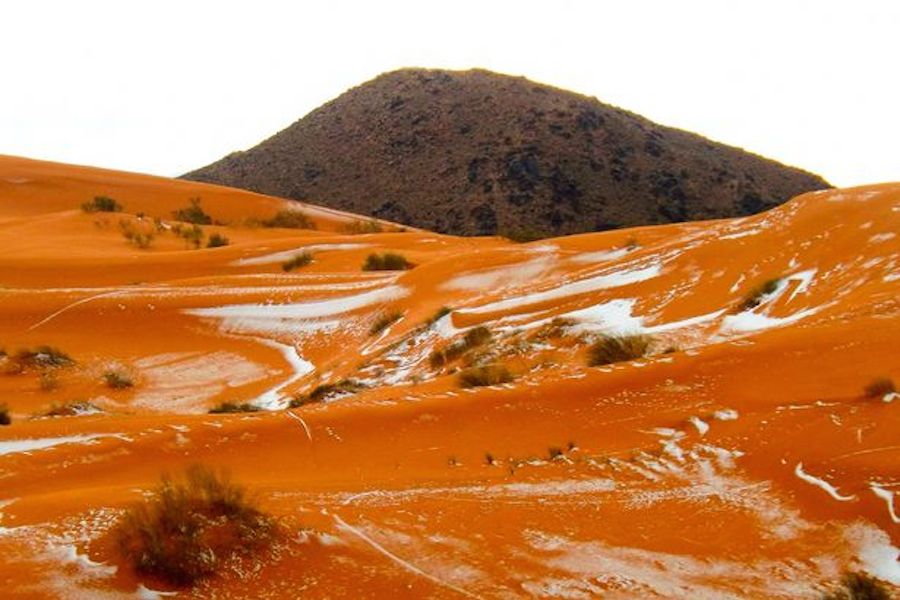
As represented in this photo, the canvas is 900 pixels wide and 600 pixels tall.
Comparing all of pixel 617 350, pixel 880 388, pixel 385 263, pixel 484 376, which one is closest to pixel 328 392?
pixel 484 376

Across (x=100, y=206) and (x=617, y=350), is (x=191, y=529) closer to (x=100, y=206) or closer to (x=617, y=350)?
(x=617, y=350)

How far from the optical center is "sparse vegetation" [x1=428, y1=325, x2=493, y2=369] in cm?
1040

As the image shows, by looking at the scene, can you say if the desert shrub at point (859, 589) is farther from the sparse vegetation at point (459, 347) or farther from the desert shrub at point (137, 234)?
the desert shrub at point (137, 234)

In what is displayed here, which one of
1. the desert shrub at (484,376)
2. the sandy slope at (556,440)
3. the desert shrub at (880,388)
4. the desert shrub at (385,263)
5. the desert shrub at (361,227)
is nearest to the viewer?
the sandy slope at (556,440)

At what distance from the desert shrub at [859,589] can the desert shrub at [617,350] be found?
4.35 metres

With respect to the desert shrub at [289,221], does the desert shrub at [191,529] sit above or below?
below

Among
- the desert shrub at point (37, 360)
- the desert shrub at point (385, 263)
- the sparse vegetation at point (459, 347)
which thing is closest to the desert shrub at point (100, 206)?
the desert shrub at point (385, 263)

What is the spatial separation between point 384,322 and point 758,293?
574 centimetres

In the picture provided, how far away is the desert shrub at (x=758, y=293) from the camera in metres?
9.59

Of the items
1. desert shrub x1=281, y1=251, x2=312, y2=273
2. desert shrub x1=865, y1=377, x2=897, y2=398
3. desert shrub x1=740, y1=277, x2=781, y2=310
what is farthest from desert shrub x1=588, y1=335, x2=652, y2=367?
desert shrub x1=281, y1=251, x2=312, y2=273

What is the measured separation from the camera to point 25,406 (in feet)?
35.6

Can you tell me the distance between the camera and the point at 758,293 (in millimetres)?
9734

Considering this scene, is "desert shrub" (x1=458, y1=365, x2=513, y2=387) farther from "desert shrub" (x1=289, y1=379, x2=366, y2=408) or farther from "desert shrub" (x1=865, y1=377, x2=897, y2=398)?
"desert shrub" (x1=865, y1=377, x2=897, y2=398)

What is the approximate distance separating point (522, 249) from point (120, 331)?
7031mm
